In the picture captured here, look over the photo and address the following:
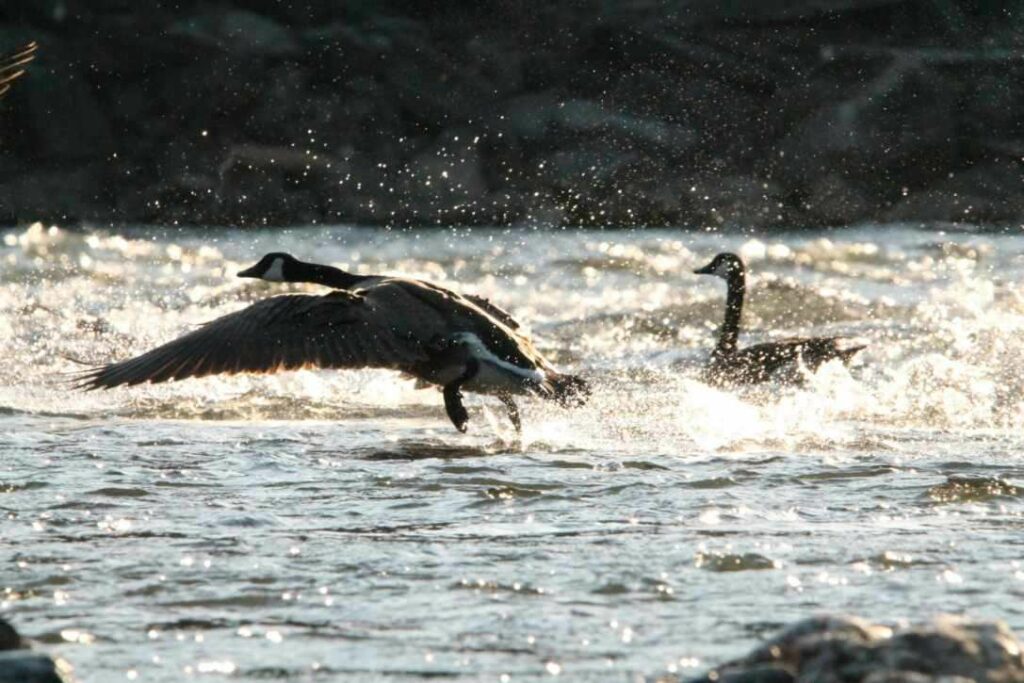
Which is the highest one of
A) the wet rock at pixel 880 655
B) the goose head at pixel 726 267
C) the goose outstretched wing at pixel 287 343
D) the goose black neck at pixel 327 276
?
the goose head at pixel 726 267

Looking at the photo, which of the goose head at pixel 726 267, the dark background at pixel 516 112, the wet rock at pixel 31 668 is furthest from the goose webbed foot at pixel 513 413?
the dark background at pixel 516 112

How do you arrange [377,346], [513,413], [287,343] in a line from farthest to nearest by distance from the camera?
1. [513,413]
2. [377,346]
3. [287,343]

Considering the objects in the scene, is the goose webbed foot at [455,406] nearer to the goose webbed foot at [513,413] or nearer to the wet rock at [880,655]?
the goose webbed foot at [513,413]

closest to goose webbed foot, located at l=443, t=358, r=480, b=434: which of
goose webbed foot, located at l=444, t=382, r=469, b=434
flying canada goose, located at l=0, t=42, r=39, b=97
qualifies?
goose webbed foot, located at l=444, t=382, r=469, b=434

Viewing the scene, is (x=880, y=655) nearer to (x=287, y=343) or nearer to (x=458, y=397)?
(x=287, y=343)

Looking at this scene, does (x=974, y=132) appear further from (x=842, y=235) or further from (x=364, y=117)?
(x=364, y=117)

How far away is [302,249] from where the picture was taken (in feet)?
61.0

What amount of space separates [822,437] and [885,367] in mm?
3826

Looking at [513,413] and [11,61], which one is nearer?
[11,61]

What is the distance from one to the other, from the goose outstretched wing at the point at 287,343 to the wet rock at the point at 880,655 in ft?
14.2

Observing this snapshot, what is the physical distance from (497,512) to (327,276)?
3579mm

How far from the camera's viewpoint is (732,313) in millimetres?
12117

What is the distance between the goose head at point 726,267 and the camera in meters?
12.6

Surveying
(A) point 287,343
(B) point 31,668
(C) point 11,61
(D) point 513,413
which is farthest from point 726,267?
(B) point 31,668
